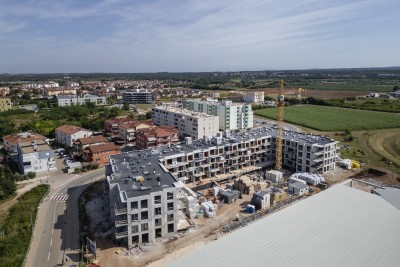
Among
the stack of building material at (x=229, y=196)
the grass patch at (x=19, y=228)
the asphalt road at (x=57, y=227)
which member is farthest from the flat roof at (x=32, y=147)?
the stack of building material at (x=229, y=196)

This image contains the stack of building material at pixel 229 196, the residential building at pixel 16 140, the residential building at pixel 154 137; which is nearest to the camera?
the stack of building material at pixel 229 196

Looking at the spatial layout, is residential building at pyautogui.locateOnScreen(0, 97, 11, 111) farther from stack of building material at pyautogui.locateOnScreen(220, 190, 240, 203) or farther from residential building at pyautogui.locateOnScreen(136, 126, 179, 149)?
stack of building material at pyautogui.locateOnScreen(220, 190, 240, 203)

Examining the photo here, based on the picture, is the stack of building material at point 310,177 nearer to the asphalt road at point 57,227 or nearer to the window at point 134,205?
the window at point 134,205

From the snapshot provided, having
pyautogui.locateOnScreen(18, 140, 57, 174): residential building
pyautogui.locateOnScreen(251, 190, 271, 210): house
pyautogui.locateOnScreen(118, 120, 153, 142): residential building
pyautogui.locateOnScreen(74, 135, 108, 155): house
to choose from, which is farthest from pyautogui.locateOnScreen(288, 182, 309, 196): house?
pyautogui.locateOnScreen(118, 120, 153, 142): residential building

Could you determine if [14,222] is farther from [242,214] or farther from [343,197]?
[343,197]

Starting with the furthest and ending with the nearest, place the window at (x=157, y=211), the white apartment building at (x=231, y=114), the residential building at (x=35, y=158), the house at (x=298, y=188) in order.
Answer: the white apartment building at (x=231, y=114) < the residential building at (x=35, y=158) < the house at (x=298, y=188) < the window at (x=157, y=211)

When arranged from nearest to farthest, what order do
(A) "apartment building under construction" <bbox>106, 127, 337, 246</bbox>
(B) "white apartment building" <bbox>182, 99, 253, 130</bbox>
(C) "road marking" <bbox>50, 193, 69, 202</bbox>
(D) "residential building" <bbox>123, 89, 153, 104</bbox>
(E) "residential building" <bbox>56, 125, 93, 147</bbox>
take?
(A) "apartment building under construction" <bbox>106, 127, 337, 246</bbox>, (C) "road marking" <bbox>50, 193, 69, 202</bbox>, (E) "residential building" <bbox>56, 125, 93, 147</bbox>, (B) "white apartment building" <bbox>182, 99, 253, 130</bbox>, (D) "residential building" <bbox>123, 89, 153, 104</bbox>

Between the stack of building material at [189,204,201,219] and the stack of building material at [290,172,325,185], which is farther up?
the stack of building material at [290,172,325,185]
